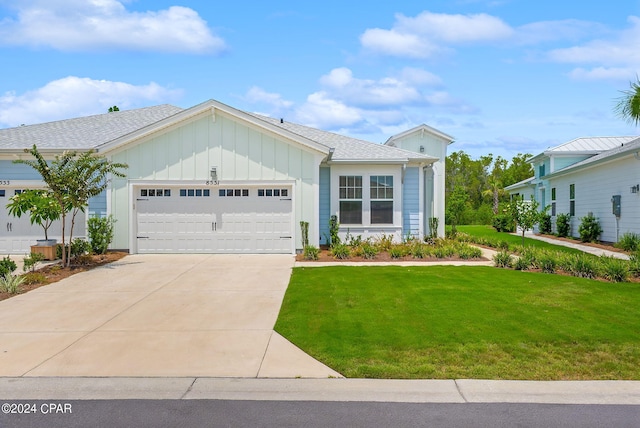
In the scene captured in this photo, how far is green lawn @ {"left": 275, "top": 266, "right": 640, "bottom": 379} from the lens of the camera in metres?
5.99

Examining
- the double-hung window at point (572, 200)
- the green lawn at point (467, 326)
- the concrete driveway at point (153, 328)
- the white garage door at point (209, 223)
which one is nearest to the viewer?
the green lawn at point (467, 326)

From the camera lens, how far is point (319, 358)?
6344 mm

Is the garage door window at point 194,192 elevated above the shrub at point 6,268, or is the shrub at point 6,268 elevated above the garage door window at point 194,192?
the garage door window at point 194,192

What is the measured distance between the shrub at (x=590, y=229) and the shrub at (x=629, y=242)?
317 cm

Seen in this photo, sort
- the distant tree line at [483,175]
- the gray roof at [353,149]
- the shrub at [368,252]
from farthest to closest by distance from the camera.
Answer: the distant tree line at [483,175] → the gray roof at [353,149] → the shrub at [368,252]

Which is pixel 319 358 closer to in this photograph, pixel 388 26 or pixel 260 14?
pixel 260 14

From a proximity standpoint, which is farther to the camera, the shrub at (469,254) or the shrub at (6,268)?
the shrub at (469,254)

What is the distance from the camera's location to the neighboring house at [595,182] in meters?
19.3

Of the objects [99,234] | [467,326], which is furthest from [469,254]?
[99,234]

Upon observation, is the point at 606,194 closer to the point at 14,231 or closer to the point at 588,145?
the point at 588,145

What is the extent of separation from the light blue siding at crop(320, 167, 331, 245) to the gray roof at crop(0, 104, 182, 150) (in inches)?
268

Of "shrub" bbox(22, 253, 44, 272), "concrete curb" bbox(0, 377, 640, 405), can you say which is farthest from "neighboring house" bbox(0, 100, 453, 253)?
"concrete curb" bbox(0, 377, 640, 405)

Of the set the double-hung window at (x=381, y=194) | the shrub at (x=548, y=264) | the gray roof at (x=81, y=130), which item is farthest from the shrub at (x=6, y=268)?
the shrub at (x=548, y=264)

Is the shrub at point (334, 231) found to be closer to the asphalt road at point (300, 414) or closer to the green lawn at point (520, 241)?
the green lawn at point (520, 241)
